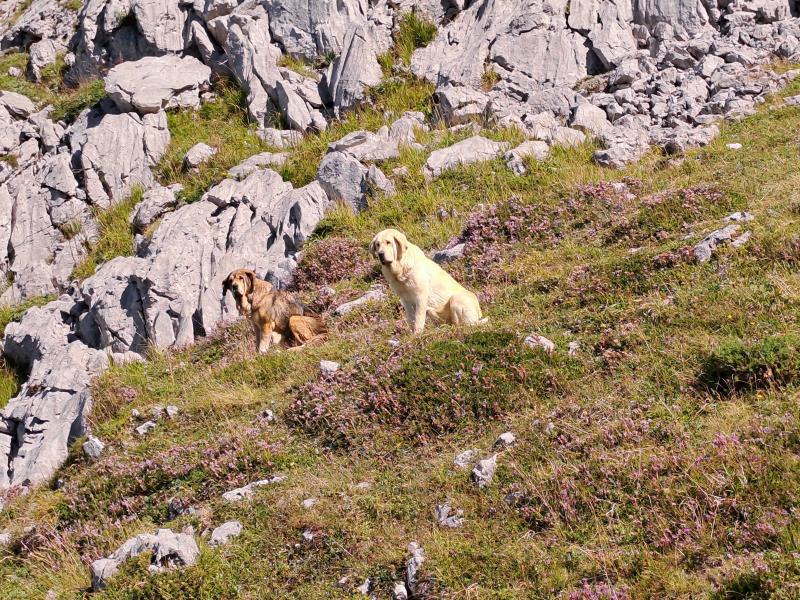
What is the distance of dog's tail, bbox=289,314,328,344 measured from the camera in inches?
545

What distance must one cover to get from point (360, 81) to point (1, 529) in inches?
606

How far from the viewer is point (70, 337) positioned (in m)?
18.5

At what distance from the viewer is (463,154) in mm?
19234

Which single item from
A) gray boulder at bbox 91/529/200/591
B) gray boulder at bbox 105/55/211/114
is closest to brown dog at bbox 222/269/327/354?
gray boulder at bbox 91/529/200/591

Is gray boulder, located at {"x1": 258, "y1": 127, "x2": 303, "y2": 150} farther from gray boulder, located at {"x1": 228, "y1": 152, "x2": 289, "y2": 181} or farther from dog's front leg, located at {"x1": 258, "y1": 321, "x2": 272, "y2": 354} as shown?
dog's front leg, located at {"x1": 258, "y1": 321, "x2": 272, "y2": 354}

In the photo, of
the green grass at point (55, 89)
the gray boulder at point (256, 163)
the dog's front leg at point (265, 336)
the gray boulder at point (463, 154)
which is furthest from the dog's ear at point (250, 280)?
the green grass at point (55, 89)

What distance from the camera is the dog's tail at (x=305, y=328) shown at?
1385cm

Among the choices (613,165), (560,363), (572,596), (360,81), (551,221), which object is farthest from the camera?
(360,81)

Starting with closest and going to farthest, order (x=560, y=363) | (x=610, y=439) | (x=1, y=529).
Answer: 1. (x=610, y=439)
2. (x=560, y=363)
3. (x=1, y=529)

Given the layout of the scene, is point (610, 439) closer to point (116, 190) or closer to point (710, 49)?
point (710, 49)

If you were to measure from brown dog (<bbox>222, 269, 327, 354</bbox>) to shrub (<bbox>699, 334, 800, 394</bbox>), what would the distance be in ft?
23.3

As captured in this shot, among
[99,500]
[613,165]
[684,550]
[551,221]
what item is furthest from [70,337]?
[684,550]

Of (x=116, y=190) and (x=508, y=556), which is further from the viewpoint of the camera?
(x=116, y=190)

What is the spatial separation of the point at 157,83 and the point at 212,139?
3.07m
